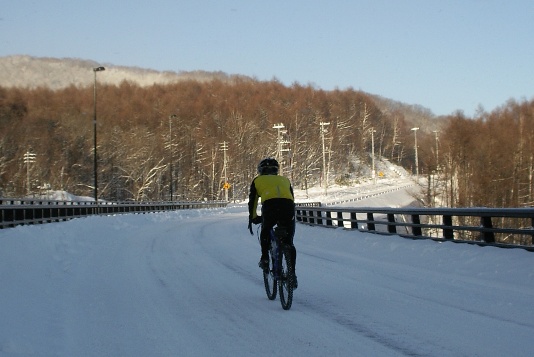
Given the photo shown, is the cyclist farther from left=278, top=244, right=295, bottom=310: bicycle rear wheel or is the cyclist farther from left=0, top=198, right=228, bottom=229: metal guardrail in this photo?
left=0, top=198, right=228, bottom=229: metal guardrail

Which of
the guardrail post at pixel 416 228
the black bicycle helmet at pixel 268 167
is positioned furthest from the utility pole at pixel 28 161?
the black bicycle helmet at pixel 268 167

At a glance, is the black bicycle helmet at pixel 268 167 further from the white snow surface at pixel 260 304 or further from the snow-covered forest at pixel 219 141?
the snow-covered forest at pixel 219 141

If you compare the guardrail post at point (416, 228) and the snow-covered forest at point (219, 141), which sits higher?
the snow-covered forest at point (219, 141)

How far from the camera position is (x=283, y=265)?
824cm

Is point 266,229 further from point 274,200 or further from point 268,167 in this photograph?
point 268,167

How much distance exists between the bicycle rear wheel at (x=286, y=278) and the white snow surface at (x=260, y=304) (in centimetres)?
19

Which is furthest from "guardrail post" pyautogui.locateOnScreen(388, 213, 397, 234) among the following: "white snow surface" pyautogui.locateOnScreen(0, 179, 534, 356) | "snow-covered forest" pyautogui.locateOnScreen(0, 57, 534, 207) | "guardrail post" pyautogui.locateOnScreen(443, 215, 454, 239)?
"snow-covered forest" pyautogui.locateOnScreen(0, 57, 534, 207)

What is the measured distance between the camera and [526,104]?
8594cm

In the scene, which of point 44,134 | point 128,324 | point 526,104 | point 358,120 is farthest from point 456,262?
point 358,120

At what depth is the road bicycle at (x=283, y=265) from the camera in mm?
8016

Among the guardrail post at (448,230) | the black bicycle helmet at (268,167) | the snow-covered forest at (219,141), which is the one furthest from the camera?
the snow-covered forest at (219,141)

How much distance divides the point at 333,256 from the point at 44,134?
8236 cm

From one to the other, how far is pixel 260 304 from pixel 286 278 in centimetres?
75

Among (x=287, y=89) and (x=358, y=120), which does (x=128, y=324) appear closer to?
(x=287, y=89)
